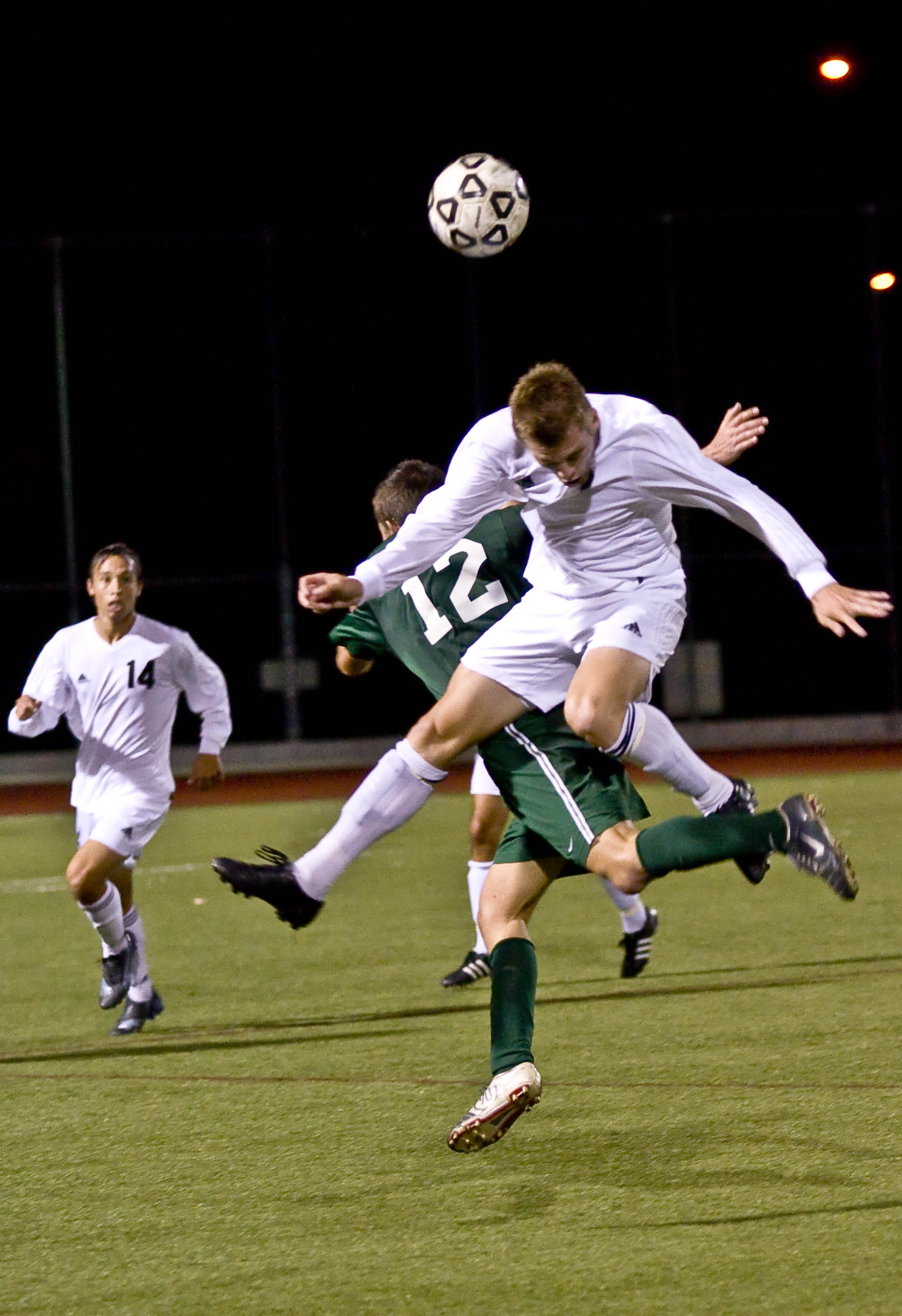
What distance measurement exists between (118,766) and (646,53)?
19299 millimetres

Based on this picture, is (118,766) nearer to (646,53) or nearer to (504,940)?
(504,940)

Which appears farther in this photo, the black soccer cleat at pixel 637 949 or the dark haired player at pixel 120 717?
the black soccer cleat at pixel 637 949

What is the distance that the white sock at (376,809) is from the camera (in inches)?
189

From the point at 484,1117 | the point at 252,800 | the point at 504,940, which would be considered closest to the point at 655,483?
the point at 504,940

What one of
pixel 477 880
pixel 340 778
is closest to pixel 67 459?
pixel 340 778

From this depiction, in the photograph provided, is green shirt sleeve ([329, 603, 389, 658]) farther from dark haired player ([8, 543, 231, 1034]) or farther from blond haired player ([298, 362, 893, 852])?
blond haired player ([298, 362, 893, 852])

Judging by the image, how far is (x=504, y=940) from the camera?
4.18 meters

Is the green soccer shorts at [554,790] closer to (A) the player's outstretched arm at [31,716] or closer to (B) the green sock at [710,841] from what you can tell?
(B) the green sock at [710,841]

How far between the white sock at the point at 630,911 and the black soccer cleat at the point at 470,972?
569mm

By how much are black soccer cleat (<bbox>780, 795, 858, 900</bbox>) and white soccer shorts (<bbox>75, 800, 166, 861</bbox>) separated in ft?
9.22

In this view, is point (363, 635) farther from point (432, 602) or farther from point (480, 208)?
point (480, 208)

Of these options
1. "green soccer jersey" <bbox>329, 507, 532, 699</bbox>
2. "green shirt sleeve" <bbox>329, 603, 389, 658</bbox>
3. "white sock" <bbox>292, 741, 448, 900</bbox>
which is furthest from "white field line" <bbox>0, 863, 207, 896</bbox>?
"white sock" <bbox>292, 741, 448, 900</bbox>

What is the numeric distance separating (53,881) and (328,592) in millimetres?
7080

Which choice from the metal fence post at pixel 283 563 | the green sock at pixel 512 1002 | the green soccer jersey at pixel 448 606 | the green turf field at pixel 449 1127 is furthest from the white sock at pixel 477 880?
the metal fence post at pixel 283 563
